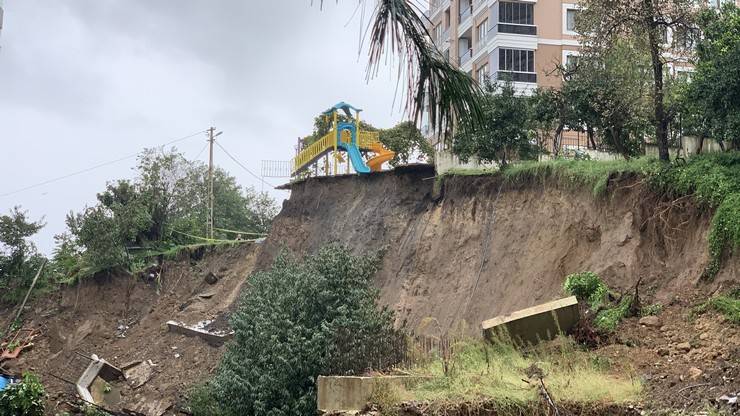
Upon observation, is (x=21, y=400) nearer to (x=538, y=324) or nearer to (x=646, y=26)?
(x=538, y=324)

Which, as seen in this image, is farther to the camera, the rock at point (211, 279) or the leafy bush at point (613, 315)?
the rock at point (211, 279)

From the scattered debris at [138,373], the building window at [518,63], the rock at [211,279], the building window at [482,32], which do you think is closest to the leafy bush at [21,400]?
the scattered debris at [138,373]

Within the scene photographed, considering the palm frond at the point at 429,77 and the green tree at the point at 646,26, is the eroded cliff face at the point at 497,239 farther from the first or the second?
the palm frond at the point at 429,77

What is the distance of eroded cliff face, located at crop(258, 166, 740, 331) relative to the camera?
1566cm

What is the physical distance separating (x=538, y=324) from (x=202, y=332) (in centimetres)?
1809

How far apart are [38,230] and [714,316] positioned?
35.7m

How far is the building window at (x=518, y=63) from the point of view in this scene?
1378 inches

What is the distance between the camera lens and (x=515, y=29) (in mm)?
35250

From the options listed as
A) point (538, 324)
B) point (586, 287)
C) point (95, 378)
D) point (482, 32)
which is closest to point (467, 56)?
point (482, 32)

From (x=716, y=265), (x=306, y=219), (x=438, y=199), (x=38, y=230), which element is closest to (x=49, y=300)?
(x=38, y=230)

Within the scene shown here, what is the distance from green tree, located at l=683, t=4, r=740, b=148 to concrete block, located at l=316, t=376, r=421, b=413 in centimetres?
870

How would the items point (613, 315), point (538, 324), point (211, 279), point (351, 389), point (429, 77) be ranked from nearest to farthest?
point (429, 77), point (351, 389), point (538, 324), point (613, 315), point (211, 279)

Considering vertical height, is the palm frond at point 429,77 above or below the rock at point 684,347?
above

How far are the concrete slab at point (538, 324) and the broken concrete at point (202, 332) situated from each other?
14469mm
